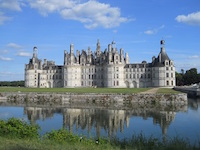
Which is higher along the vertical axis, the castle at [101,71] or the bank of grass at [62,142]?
the castle at [101,71]

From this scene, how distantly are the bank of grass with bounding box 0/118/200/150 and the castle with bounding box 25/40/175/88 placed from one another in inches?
2566

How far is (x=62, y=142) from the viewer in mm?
9688

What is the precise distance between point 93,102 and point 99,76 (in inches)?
1652

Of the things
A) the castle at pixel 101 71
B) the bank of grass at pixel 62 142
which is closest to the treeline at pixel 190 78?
the castle at pixel 101 71

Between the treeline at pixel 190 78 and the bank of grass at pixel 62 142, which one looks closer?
the bank of grass at pixel 62 142

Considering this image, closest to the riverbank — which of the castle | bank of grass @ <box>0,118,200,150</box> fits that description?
bank of grass @ <box>0,118,200,150</box>

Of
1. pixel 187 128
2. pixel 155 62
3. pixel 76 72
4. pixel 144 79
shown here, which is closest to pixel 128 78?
pixel 144 79

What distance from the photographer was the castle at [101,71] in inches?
2926

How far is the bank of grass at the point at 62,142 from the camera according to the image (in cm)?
857

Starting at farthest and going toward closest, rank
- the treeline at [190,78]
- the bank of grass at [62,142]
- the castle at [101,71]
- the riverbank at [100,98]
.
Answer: the treeline at [190,78] < the castle at [101,71] < the riverbank at [100,98] < the bank of grass at [62,142]

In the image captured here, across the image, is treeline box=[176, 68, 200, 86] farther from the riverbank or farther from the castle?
the riverbank

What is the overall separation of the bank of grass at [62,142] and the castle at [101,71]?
65.2 m

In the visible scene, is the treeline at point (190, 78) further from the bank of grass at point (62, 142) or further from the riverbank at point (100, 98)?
the bank of grass at point (62, 142)

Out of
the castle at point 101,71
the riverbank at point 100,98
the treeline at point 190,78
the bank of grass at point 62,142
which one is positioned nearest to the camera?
the bank of grass at point 62,142
